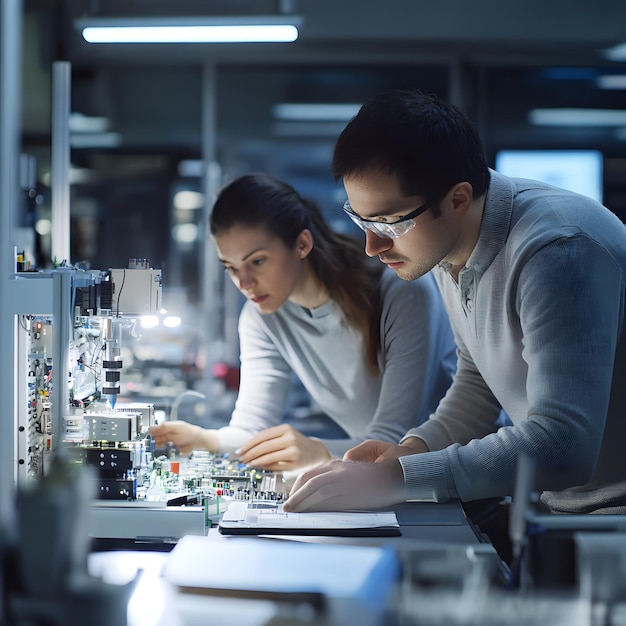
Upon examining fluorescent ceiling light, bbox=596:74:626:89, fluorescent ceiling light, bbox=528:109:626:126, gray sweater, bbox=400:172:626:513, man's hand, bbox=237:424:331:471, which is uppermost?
fluorescent ceiling light, bbox=596:74:626:89

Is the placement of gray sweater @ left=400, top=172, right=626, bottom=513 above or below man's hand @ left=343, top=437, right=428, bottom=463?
above

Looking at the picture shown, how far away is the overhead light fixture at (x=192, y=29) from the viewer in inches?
85.0

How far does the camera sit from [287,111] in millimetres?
5809

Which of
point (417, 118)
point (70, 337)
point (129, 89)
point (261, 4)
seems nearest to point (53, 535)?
point (70, 337)

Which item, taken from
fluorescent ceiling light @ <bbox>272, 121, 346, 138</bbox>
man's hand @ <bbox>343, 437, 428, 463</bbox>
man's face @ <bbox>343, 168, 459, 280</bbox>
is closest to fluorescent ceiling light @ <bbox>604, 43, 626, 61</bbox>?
fluorescent ceiling light @ <bbox>272, 121, 346, 138</bbox>

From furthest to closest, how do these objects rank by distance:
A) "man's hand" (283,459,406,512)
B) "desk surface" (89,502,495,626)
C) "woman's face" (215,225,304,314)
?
1. "woman's face" (215,225,304,314)
2. "man's hand" (283,459,406,512)
3. "desk surface" (89,502,495,626)

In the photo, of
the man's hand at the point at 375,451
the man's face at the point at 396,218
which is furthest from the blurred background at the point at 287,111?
the man's face at the point at 396,218

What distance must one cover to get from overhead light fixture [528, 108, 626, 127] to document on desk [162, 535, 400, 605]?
195 inches

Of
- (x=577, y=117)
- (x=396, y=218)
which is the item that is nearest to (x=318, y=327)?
(x=396, y=218)

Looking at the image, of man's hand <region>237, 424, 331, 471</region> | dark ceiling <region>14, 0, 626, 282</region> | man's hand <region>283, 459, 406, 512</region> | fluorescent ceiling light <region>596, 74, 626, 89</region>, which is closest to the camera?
man's hand <region>283, 459, 406, 512</region>

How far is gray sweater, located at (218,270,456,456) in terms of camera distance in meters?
2.24

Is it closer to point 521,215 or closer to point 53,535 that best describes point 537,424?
point 521,215

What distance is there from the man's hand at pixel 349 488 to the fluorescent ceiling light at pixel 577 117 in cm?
451

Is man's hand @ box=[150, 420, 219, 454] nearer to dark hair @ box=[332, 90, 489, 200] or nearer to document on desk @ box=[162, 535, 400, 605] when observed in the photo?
dark hair @ box=[332, 90, 489, 200]
